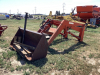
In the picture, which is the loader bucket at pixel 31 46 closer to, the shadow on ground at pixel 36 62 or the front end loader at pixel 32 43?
the front end loader at pixel 32 43

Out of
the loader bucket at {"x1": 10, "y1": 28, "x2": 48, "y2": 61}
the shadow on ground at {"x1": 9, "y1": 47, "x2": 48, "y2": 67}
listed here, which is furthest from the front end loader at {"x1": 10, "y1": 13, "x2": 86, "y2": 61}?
the shadow on ground at {"x1": 9, "y1": 47, "x2": 48, "y2": 67}

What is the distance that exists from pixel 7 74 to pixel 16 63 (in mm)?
606

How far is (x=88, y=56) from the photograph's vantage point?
165 inches

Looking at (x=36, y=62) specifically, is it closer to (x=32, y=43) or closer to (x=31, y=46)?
(x=31, y=46)

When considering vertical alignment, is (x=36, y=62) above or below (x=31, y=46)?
below

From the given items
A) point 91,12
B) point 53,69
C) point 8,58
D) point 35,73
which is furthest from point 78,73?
point 91,12

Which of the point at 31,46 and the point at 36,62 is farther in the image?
the point at 31,46

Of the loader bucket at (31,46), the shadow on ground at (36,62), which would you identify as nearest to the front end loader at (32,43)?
the loader bucket at (31,46)

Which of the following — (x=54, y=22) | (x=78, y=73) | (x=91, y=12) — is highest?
(x=91, y=12)

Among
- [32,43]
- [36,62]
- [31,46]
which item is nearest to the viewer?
[36,62]

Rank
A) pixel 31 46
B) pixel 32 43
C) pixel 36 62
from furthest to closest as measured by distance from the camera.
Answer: pixel 32 43 < pixel 31 46 < pixel 36 62

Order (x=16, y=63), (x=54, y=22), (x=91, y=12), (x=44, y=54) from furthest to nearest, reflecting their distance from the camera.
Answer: (x=91, y=12)
(x=54, y=22)
(x=44, y=54)
(x=16, y=63)

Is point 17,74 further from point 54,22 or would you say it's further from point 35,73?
point 54,22

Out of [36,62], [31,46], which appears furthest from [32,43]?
[36,62]
